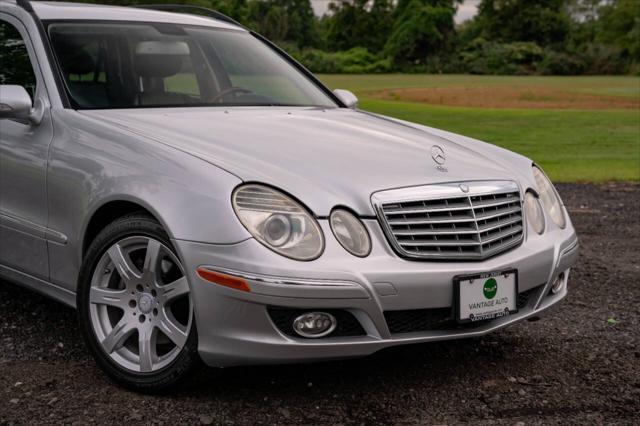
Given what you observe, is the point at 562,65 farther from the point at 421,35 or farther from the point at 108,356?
the point at 108,356

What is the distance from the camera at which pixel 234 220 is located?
3246mm

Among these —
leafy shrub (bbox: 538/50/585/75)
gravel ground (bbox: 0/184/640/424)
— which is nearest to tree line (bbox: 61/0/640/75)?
leafy shrub (bbox: 538/50/585/75)

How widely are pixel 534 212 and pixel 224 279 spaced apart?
5.24 ft

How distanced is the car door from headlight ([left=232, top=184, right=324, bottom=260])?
4.09ft

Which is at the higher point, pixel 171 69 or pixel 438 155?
pixel 171 69

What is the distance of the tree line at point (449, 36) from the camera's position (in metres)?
66.8

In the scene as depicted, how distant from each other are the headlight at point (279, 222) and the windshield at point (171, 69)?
1308 mm

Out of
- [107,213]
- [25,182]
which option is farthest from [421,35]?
[107,213]

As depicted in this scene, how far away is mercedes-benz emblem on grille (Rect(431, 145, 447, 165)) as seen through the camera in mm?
3913

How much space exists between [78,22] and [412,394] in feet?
8.54

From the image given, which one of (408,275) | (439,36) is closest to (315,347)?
(408,275)

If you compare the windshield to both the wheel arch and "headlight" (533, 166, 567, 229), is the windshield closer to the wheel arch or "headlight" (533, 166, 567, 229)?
the wheel arch

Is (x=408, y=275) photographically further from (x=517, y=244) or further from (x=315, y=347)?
(x=517, y=244)

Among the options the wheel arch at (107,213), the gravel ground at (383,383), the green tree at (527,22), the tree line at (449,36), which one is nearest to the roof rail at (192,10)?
the gravel ground at (383,383)
